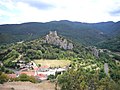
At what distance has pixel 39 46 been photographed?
96062mm

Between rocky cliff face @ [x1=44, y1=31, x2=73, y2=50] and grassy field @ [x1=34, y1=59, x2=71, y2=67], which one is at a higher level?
rocky cliff face @ [x1=44, y1=31, x2=73, y2=50]

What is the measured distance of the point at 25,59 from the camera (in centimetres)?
8844

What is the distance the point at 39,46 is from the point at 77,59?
50.0 ft

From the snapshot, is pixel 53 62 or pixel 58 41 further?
pixel 58 41

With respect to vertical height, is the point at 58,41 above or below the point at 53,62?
above

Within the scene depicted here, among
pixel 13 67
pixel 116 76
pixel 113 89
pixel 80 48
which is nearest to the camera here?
pixel 113 89

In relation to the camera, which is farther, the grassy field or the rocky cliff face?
the rocky cliff face

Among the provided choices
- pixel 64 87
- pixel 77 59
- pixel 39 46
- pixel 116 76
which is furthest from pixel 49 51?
pixel 64 87

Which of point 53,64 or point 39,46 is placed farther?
point 39,46

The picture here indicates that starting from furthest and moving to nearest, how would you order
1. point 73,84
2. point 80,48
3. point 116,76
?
point 80,48 → point 116,76 → point 73,84

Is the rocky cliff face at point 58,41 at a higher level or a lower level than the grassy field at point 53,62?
higher

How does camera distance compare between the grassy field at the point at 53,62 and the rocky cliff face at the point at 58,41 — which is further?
the rocky cliff face at the point at 58,41

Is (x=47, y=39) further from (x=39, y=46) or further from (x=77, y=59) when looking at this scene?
(x=77, y=59)

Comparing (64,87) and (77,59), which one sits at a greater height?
(64,87)
